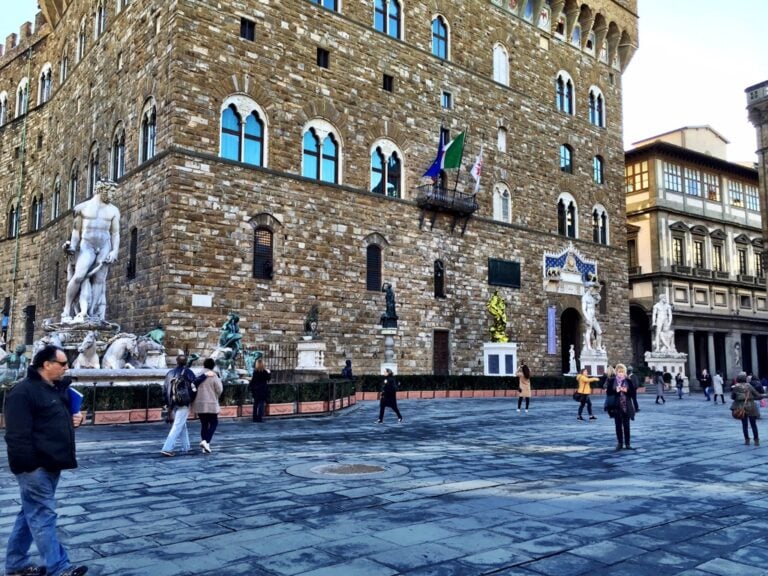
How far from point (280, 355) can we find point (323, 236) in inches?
179

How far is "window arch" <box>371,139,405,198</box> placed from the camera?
2547 centimetres

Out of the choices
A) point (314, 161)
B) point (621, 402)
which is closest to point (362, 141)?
point (314, 161)

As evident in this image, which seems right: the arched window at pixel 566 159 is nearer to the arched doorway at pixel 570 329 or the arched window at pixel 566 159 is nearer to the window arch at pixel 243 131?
the arched doorway at pixel 570 329

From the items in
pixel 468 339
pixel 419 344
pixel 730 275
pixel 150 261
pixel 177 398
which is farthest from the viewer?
pixel 730 275

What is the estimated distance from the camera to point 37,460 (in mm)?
4363

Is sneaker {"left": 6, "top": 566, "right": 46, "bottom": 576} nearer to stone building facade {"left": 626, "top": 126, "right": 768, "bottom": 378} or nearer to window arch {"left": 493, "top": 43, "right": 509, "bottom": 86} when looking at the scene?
window arch {"left": 493, "top": 43, "right": 509, "bottom": 86}

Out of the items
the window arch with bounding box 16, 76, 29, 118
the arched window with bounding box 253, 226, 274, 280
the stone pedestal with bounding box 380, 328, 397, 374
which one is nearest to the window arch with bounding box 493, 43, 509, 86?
the stone pedestal with bounding box 380, 328, 397, 374

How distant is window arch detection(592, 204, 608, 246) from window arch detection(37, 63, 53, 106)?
92.2 ft

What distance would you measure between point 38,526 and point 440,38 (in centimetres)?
2738

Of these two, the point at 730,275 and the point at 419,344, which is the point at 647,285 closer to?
the point at 730,275

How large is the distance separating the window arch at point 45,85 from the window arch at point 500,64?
2167 centimetres

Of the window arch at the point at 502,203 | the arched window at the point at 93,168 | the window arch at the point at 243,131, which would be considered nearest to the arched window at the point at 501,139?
the window arch at the point at 502,203

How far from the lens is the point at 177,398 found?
960cm

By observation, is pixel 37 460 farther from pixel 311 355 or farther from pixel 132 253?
pixel 132 253
